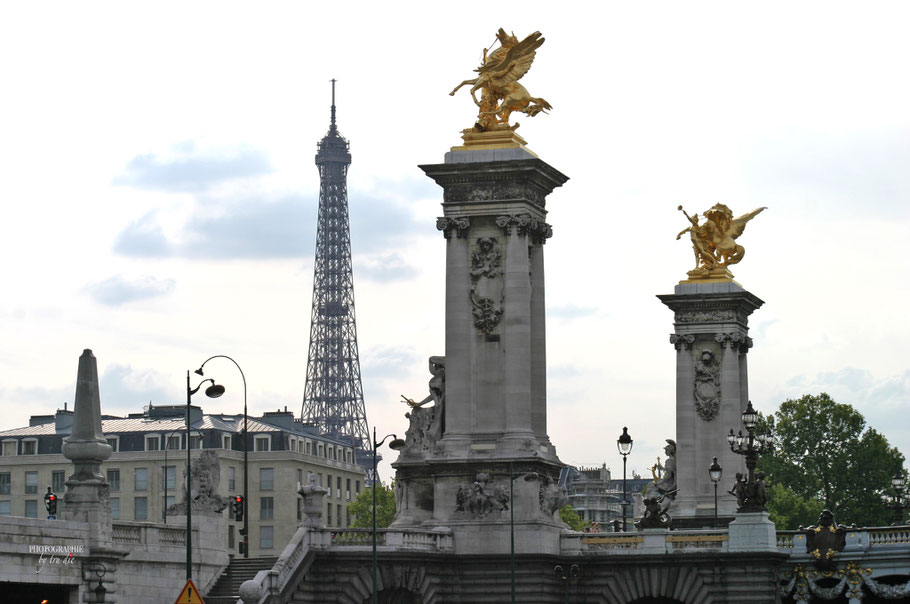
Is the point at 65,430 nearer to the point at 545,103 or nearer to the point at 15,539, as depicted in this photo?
the point at 545,103

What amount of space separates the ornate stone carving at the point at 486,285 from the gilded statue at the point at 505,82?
5.41 meters

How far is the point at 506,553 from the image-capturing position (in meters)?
78.8

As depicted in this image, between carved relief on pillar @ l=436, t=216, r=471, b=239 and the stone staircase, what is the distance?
45.2ft

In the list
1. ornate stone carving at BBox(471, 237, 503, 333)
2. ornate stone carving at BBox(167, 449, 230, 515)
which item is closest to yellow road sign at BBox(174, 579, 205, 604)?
ornate stone carving at BBox(167, 449, 230, 515)

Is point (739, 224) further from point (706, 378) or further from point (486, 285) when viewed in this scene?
point (486, 285)

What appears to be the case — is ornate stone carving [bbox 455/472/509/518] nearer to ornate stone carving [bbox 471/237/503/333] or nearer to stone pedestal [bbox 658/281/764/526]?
ornate stone carving [bbox 471/237/503/333]

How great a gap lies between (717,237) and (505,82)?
30.4 metres

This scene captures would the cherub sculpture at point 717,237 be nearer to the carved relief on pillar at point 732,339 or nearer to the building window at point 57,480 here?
the carved relief on pillar at point 732,339

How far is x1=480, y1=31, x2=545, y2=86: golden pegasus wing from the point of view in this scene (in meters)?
84.4

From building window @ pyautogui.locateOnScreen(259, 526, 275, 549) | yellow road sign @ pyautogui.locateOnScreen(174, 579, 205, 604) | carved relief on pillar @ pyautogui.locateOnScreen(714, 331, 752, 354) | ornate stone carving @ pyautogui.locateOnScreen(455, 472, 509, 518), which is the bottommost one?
yellow road sign @ pyautogui.locateOnScreen(174, 579, 205, 604)

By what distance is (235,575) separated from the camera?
78.0 meters

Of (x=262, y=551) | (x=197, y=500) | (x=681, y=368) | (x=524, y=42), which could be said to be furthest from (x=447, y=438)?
(x=262, y=551)

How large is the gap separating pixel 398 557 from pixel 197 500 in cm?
771

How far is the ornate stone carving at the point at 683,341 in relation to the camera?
360ft
